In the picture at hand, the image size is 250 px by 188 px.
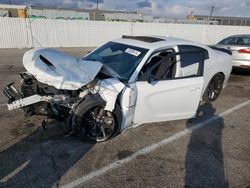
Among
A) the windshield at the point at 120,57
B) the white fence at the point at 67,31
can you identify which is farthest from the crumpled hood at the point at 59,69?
the white fence at the point at 67,31

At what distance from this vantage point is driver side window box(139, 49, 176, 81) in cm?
395

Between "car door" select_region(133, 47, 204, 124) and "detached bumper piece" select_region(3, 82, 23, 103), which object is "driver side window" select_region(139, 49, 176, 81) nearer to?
"car door" select_region(133, 47, 204, 124)

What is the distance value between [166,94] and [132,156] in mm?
1186

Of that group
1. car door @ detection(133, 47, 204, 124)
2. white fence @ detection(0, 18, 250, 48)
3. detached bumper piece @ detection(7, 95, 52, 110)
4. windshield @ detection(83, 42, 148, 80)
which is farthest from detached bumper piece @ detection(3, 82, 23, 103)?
white fence @ detection(0, 18, 250, 48)

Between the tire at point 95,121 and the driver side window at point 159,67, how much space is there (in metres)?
0.77

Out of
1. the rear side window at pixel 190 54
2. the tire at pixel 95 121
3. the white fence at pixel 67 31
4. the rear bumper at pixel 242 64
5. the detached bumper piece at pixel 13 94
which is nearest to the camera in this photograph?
the tire at pixel 95 121

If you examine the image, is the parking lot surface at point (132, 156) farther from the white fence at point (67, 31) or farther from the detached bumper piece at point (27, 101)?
the white fence at point (67, 31)

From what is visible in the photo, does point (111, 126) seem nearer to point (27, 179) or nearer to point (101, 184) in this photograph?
point (101, 184)

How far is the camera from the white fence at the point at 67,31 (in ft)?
50.3

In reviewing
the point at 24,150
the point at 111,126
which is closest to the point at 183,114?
the point at 111,126

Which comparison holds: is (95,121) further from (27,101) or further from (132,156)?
(27,101)

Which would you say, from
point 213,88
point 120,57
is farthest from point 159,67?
point 213,88

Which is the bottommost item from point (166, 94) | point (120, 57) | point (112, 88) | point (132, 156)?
point (132, 156)

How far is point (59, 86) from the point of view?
3.41 meters
